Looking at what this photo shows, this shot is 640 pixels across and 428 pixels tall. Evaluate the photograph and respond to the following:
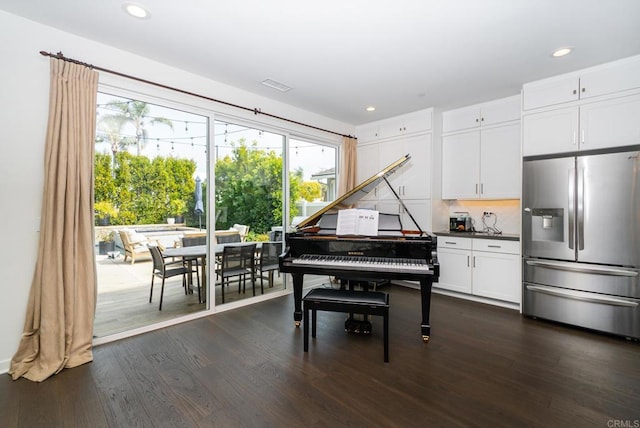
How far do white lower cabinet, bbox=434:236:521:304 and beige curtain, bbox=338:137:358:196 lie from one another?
1738 mm

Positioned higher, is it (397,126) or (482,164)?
(397,126)

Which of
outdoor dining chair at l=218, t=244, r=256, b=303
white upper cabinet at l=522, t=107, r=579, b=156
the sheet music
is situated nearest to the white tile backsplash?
white upper cabinet at l=522, t=107, r=579, b=156

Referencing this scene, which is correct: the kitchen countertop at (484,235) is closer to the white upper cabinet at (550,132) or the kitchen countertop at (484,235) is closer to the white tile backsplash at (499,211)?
the white tile backsplash at (499,211)

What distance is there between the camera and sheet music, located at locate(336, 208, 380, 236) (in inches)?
120

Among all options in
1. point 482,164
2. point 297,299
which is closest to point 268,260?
point 297,299

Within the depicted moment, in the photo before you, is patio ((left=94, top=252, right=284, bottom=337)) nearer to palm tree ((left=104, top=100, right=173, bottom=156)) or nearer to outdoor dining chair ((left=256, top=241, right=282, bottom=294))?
outdoor dining chair ((left=256, top=241, right=282, bottom=294))

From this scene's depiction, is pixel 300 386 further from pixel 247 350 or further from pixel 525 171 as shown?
pixel 525 171

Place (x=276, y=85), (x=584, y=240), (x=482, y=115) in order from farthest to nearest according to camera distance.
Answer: (x=482, y=115) < (x=276, y=85) < (x=584, y=240)

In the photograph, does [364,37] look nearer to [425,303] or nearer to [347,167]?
[425,303]

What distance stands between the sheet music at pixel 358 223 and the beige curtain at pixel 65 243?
90.4 inches

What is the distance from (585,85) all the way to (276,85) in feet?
11.1

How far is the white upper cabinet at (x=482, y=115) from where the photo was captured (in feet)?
12.8

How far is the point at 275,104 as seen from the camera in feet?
13.3

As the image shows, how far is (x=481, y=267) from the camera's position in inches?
155
